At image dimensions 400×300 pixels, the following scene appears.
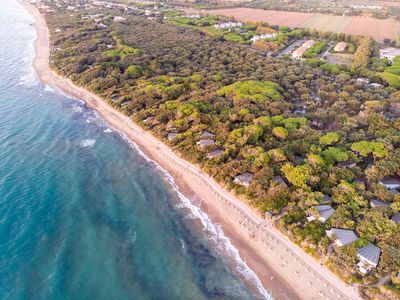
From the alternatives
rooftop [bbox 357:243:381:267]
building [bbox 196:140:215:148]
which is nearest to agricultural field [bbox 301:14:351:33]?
building [bbox 196:140:215:148]

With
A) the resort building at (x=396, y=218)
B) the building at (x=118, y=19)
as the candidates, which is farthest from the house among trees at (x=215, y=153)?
the building at (x=118, y=19)

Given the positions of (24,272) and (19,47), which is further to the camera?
(19,47)

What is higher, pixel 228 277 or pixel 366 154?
pixel 366 154

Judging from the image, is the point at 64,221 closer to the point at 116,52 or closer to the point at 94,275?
the point at 94,275

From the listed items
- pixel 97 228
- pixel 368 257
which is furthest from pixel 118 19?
pixel 368 257

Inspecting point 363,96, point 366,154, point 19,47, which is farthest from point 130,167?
point 19,47

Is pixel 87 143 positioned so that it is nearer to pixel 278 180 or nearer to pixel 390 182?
pixel 278 180
